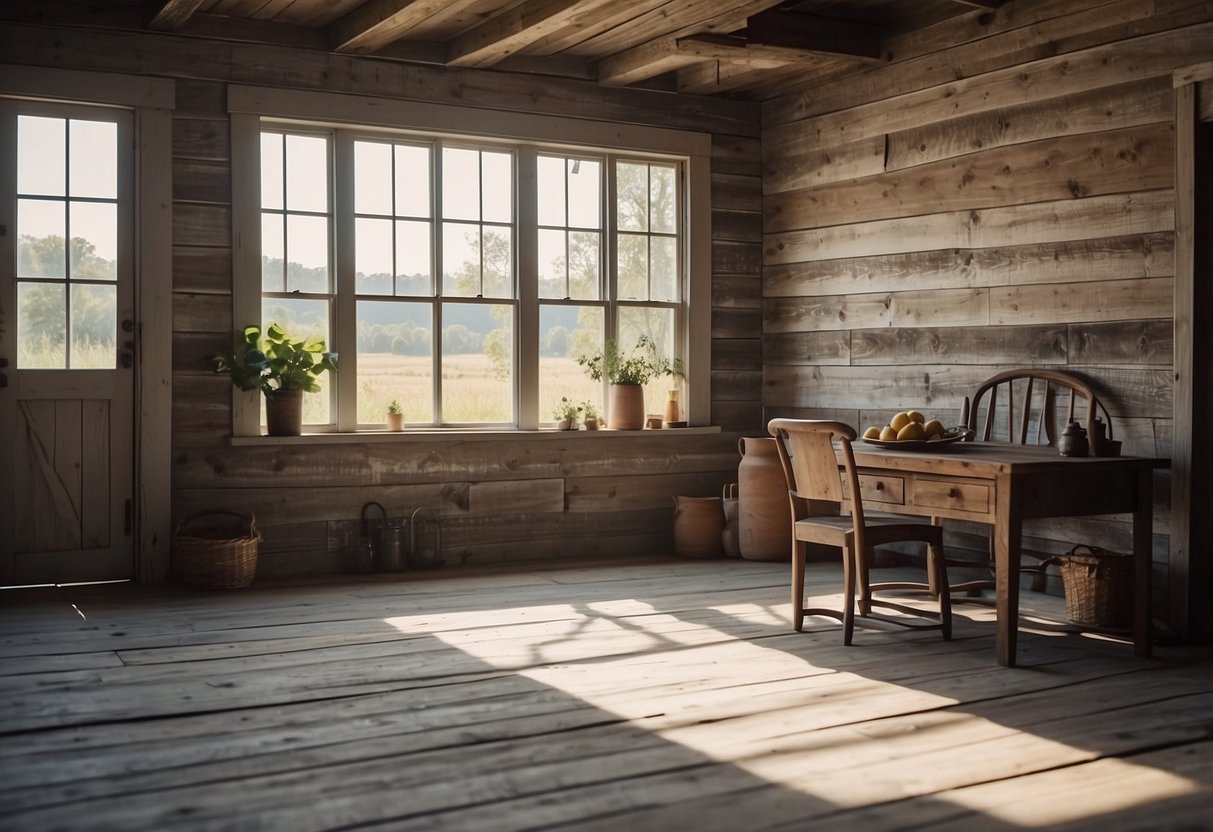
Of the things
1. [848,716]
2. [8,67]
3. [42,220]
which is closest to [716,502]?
[848,716]

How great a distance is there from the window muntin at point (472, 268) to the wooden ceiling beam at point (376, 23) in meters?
0.49

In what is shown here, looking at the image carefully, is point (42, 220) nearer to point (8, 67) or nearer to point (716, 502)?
point (8, 67)

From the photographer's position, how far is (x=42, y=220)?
5.80 m

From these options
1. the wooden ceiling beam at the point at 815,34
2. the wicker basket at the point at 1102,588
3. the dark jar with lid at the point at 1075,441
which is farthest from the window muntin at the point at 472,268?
the dark jar with lid at the point at 1075,441

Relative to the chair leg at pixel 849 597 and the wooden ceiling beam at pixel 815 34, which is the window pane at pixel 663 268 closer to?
the wooden ceiling beam at pixel 815 34

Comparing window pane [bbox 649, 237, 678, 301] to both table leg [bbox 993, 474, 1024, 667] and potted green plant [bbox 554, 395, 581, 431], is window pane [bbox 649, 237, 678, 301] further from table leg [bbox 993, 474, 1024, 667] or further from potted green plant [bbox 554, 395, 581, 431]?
table leg [bbox 993, 474, 1024, 667]

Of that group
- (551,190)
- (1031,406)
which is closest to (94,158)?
(551,190)

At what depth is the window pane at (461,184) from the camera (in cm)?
673

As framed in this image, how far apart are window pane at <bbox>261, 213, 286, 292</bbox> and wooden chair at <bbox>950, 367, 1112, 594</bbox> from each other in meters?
3.67

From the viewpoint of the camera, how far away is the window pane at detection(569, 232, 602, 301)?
7.10 metres

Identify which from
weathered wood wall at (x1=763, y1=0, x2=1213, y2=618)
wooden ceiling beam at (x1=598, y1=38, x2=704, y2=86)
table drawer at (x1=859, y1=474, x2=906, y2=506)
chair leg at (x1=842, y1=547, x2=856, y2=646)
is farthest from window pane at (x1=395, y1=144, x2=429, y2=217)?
chair leg at (x1=842, y1=547, x2=856, y2=646)

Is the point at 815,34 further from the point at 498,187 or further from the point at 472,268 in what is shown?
the point at 472,268

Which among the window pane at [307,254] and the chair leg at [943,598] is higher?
the window pane at [307,254]

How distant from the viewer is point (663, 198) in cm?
736
